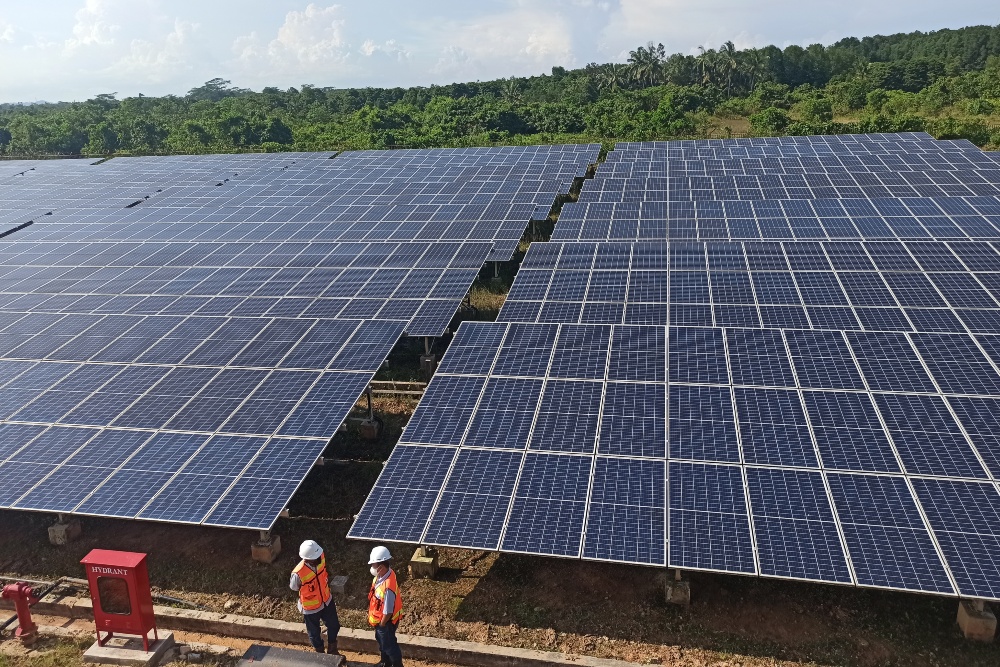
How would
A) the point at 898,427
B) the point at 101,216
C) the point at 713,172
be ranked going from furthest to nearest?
the point at 713,172, the point at 101,216, the point at 898,427

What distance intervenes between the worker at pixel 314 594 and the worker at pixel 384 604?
1.00 metres

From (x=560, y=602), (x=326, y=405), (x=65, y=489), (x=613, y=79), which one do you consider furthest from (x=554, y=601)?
(x=613, y=79)

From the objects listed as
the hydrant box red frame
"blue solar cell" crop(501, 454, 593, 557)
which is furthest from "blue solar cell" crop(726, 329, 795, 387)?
the hydrant box red frame

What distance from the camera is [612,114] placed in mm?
65375

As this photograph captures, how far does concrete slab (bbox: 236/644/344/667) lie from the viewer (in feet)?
32.3

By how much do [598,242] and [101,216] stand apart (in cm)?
2648

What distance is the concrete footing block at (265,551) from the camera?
1260cm

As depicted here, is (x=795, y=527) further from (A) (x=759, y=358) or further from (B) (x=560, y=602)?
(A) (x=759, y=358)

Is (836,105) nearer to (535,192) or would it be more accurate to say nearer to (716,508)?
(535,192)

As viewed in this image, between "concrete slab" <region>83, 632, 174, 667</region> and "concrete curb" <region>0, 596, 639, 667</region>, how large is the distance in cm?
69

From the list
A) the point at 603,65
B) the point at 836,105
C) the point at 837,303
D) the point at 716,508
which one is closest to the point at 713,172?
the point at 837,303

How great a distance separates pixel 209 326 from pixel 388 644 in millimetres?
11999

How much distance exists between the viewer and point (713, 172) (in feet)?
116

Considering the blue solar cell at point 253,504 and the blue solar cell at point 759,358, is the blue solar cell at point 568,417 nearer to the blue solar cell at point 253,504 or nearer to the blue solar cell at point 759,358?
the blue solar cell at point 759,358
